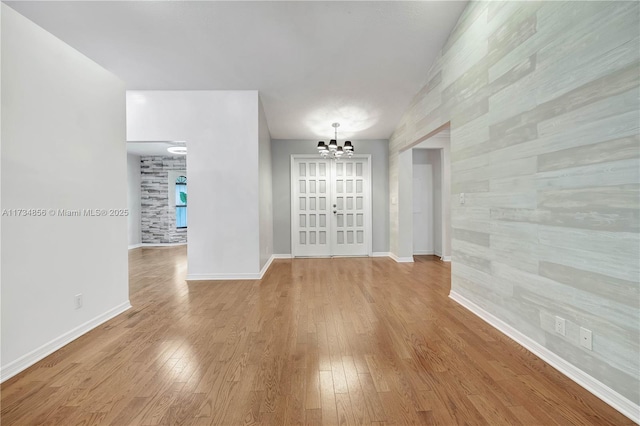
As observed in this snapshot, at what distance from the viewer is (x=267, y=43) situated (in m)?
3.75

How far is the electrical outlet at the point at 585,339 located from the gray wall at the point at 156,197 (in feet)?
32.1

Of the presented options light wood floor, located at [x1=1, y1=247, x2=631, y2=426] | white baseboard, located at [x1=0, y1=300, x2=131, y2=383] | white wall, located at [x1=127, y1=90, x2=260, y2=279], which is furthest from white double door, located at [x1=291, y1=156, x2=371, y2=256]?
white baseboard, located at [x1=0, y1=300, x2=131, y2=383]

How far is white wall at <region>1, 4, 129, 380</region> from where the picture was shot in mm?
2064

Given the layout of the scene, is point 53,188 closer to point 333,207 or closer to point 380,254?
point 333,207

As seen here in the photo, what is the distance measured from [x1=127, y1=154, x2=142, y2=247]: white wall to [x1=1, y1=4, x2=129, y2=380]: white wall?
256 inches

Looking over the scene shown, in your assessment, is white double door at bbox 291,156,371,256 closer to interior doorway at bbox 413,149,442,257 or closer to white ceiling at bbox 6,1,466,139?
interior doorway at bbox 413,149,442,257

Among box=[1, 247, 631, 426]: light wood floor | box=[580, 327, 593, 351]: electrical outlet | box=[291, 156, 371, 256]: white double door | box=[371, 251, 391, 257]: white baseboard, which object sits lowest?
box=[1, 247, 631, 426]: light wood floor

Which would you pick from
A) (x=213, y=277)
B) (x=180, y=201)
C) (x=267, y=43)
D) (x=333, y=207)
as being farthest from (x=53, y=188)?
(x=180, y=201)

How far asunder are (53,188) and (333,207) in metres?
5.11

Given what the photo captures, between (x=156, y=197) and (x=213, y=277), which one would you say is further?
(x=156, y=197)

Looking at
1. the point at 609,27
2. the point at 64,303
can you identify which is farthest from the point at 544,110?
the point at 64,303

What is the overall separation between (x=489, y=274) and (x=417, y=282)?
1.62 metres

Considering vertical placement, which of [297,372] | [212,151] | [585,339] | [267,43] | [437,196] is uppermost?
[267,43]

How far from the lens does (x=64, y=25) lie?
3432 mm
